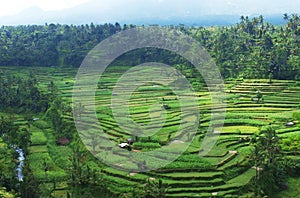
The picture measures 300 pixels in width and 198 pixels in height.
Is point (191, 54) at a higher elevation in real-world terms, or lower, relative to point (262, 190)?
higher

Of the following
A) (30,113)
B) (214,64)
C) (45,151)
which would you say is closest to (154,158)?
(45,151)

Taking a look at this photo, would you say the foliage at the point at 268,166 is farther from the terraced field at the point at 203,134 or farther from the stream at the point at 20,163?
the stream at the point at 20,163

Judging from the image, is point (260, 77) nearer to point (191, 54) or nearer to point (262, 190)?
point (191, 54)

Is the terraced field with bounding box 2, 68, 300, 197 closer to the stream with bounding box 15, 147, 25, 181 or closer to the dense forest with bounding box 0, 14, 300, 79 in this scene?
the stream with bounding box 15, 147, 25, 181

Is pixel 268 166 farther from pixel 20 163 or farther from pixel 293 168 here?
pixel 20 163

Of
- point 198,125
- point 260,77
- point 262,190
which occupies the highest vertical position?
point 260,77

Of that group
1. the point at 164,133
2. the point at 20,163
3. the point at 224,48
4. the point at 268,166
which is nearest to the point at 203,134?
the point at 164,133

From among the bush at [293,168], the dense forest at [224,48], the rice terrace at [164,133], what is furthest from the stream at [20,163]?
the dense forest at [224,48]
